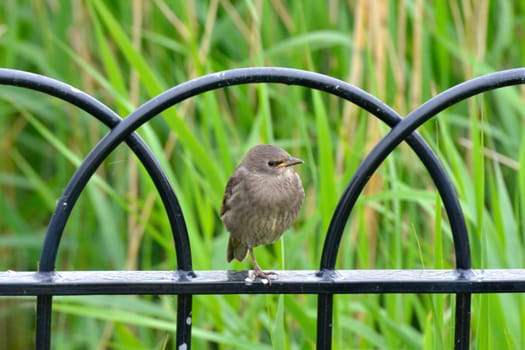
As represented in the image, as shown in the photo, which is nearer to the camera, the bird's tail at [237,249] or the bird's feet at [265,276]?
the bird's feet at [265,276]

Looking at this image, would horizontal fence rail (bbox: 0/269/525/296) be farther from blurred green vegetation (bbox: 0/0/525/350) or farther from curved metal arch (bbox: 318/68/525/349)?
blurred green vegetation (bbox: 0/0/525/350)

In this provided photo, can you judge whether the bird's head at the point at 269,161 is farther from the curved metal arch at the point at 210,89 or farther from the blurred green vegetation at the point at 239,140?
the curved metal arch at the point at 210,89

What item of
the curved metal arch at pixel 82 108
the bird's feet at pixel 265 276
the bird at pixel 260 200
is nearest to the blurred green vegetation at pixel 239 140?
the bird at pixel 260 200

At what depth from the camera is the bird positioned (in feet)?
6.32

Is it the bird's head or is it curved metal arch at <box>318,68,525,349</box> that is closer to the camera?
curved metal arch at <box>318,68,525,349</box>

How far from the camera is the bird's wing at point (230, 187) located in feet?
6.63

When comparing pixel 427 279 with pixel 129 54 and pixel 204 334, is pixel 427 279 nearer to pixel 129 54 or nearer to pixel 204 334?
pixel 204 334

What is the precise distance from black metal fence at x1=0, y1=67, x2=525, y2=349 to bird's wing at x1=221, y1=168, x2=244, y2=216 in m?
0.60

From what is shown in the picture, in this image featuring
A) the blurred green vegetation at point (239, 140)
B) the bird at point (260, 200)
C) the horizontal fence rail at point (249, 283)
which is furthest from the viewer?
the blurred green vegetation at point (239, 140)

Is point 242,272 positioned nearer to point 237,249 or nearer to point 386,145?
point 386,145

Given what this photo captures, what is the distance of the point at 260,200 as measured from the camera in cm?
201

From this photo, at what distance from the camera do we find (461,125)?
3029 mm

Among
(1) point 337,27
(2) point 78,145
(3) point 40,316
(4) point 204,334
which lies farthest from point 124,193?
(3) point 40,316

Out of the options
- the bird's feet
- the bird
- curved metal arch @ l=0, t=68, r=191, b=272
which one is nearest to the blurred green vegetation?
the bird
